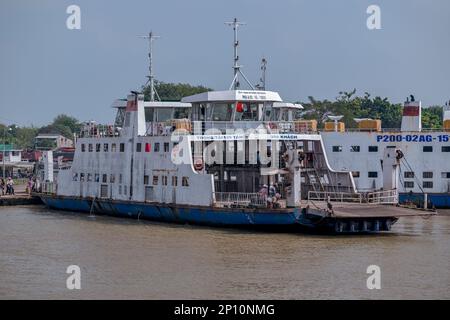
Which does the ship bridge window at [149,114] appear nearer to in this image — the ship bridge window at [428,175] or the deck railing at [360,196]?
the deck railing at [360,196]

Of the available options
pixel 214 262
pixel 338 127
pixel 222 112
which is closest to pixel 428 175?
pixel 338 127

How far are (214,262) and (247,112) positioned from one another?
13.2 meters

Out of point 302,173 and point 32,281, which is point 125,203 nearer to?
point 302,173

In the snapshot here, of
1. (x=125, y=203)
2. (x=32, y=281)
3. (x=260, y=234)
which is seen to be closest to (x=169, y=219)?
(x=125, y=203)

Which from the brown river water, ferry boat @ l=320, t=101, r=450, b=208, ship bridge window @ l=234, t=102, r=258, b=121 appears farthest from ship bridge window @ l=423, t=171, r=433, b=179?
ship bridge window @ l=234, t=102, r=258, b=121

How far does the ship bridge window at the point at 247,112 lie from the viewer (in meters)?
44.2

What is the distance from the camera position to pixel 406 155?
183 feet

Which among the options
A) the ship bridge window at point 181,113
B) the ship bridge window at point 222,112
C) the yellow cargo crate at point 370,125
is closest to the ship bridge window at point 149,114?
the ship bridge window at point 181,113

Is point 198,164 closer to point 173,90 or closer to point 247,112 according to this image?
point 247,112

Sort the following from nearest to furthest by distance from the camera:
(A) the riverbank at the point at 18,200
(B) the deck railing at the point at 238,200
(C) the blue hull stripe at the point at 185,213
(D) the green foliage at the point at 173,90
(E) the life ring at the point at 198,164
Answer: (C) the blue hull stripe at the point at 185,213, (B) the deck railing at the point at 238,200, (E) the life ring at the point at 198,164, (A) the riverbank at the point at 18,200, (D) the green foliage at the point at 173,90

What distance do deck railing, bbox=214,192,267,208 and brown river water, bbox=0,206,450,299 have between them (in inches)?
45.0

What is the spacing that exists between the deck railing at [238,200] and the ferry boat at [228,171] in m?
0.05

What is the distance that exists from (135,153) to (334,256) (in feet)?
51.1
